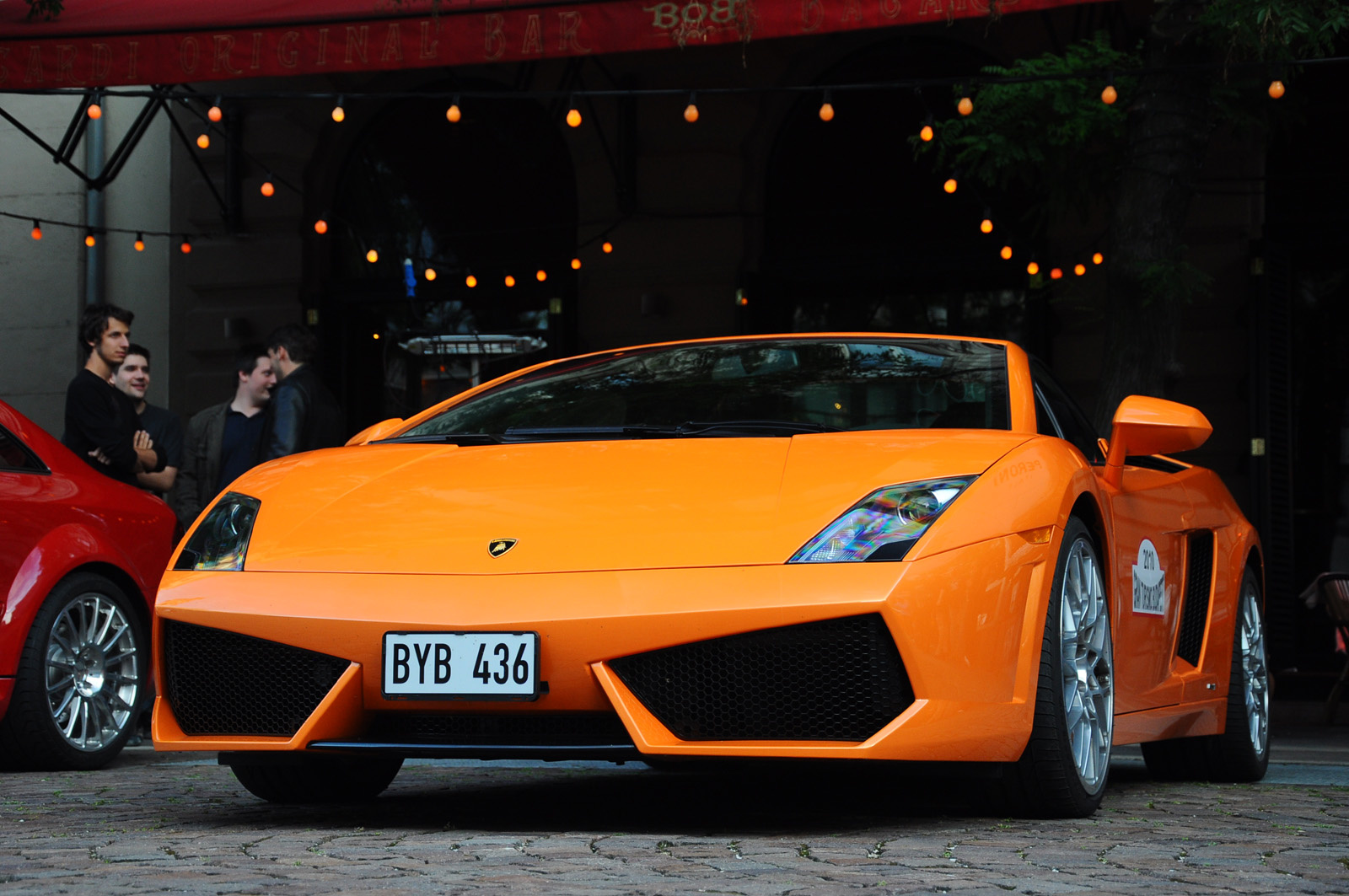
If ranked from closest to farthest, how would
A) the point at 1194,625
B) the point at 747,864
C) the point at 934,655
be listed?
the point at 747,864 < the point at 934,655 < the point at 1194,625

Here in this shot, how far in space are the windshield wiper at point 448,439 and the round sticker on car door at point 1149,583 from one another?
1756 millimetres

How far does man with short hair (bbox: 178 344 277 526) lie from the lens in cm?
816

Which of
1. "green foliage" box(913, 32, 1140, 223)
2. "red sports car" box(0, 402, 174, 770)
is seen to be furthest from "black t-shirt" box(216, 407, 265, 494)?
"green foliage" box(913, 32, 1140, 223)

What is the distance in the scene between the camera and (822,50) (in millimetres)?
13000

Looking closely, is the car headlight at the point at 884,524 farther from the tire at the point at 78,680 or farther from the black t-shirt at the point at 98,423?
the black t-shirt at the point at 98,423

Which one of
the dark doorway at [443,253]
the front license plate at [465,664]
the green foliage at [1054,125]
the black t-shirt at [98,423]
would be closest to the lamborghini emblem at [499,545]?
the front license plate at [465,664]

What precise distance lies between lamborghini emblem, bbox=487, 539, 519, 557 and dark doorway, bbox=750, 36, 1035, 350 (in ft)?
29.6

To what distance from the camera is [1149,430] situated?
4738 millimetres

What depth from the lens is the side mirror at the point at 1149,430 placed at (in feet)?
15.4

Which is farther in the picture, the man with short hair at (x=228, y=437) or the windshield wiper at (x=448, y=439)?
the man with short hair at (x=228, y=437)

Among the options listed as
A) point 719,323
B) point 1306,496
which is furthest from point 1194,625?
point 719,323

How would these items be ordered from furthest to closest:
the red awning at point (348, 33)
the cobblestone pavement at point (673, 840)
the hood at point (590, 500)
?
the red awning at point (348, 33), the hood at point (590, 500), the cobblestone pavement at point (673, 840)

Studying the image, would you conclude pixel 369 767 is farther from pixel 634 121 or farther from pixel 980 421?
pixel 634 121

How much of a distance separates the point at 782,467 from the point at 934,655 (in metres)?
0.60
